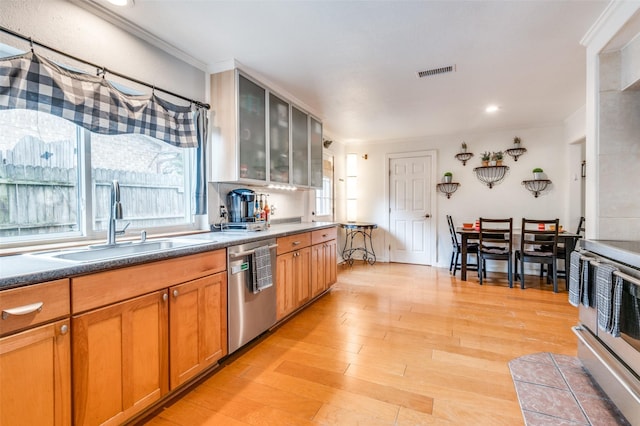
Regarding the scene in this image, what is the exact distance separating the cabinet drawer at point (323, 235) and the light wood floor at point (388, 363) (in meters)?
0.73

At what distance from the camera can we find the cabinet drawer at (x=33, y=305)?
1.06 meters

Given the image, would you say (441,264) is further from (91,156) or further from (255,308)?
(91,156)

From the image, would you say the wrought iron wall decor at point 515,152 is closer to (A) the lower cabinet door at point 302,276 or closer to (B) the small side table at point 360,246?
(B) the small side table at point 360,246

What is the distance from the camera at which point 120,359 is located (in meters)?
1.44

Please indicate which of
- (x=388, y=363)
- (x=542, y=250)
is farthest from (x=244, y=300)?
(x=542, y=250)

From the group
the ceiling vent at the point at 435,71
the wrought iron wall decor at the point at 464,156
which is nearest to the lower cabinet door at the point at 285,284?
the ceiling vent at the point at 435,71

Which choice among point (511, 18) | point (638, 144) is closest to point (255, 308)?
point (511, 18)

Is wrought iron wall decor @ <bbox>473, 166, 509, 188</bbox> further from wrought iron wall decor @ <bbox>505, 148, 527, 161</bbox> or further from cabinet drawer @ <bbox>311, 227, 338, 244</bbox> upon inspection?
cabinet drawer @ <bbox>311, 227, 338, 244</bbox>

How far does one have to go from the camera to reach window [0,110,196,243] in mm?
1642

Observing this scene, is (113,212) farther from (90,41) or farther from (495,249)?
(495,249)

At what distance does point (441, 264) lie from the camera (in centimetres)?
553

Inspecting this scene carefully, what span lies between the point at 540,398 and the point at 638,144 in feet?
6.02

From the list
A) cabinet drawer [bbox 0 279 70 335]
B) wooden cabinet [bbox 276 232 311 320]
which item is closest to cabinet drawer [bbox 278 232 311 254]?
wooden cabinet [bbox 276 232 311 320]

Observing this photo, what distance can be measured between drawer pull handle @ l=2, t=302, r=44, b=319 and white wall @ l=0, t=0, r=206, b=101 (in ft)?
4.58
